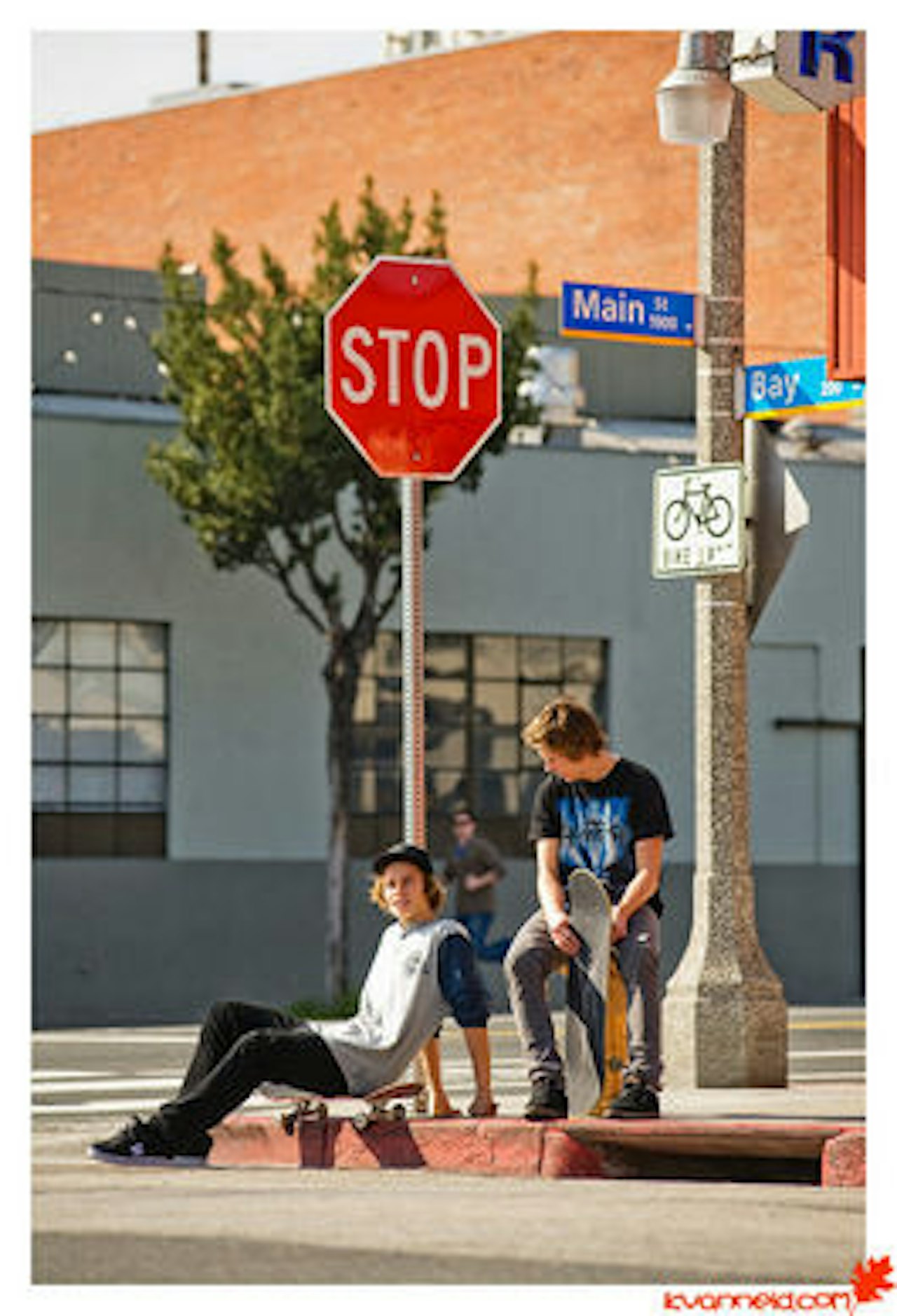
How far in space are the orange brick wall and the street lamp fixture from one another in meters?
25.2

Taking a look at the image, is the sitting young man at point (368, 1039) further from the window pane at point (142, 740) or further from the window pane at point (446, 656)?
the window pane at point (446, 656)

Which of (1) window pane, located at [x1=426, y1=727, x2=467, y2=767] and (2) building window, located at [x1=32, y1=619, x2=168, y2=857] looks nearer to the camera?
(2) building window, located at [x1=32, y1=619, x2=168, y2=857]

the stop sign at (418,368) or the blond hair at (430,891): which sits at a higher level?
the stop sign at (418,368)

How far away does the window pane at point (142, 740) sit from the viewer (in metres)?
29.5

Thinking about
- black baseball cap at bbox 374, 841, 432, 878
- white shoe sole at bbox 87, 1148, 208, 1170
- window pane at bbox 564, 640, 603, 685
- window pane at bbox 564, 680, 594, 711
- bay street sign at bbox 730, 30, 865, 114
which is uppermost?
bay street sign at bbox 730, 30, 865, 114

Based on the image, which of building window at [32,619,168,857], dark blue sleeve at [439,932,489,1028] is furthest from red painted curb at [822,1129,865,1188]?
building window at [32,619,168,857]

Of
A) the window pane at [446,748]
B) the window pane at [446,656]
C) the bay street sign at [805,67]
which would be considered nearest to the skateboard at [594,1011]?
the bay street sign at [805,67]

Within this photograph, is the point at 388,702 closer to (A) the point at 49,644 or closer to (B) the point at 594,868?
(A) the point at 49,644

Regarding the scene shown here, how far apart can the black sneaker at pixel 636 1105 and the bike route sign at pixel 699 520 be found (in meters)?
3.50

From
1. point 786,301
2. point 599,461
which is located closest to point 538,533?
point 599,461

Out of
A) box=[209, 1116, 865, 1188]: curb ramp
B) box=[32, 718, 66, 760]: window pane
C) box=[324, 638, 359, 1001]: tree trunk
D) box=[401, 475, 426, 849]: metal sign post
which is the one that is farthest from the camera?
box=[32, 718, 66, 760]: window pane

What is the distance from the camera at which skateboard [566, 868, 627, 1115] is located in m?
11.4

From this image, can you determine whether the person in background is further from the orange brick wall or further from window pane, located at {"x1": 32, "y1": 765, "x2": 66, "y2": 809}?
the orange brick wall
